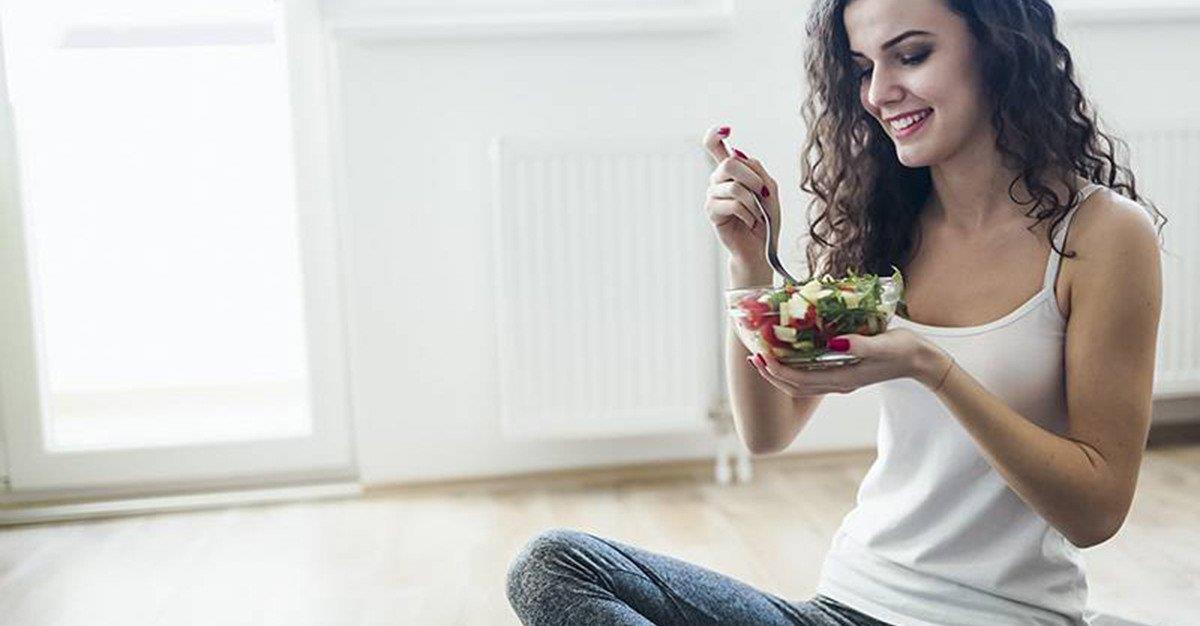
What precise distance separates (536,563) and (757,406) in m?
0.29

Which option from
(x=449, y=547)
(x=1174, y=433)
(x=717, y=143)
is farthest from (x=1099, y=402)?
(x=1174, y=433)

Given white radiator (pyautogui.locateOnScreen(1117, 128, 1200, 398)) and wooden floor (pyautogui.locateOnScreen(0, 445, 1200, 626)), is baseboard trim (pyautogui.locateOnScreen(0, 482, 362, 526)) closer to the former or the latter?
wooden floor (pyautogui.locateOnScreen(0, 445, 1200, 626))

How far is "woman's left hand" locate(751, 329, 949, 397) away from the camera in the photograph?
922 millimetres

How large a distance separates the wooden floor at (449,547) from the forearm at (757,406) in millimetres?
688

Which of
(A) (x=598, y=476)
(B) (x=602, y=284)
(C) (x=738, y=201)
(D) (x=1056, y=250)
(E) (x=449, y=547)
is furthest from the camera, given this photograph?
(A) (x=598, y=476)

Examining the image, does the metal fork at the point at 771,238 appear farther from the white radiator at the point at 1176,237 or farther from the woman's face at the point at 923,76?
the white radiator at the point at 1176,237

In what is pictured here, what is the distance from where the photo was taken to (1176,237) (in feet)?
8.45

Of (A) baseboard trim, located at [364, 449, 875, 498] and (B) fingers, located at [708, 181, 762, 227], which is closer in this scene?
(B) fingers, located at [708, 181, 762, 227]

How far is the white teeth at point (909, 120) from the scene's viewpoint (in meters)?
1.09

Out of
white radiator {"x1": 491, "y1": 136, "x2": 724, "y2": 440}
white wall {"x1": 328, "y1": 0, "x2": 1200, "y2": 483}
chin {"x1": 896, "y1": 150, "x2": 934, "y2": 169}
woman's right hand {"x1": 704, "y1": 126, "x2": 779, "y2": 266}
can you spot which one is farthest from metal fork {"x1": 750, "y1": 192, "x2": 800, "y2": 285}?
white wall {"x1": 328, "y1": 0, "x2": 1200, "y2": 483}

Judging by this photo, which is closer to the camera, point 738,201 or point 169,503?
point 738,201

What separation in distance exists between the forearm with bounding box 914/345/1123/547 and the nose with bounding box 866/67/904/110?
11.2 inches

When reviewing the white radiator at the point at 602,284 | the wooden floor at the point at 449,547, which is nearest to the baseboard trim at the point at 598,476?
the wooden floor at the point at 449,547

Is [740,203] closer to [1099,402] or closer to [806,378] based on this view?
[806,378]
